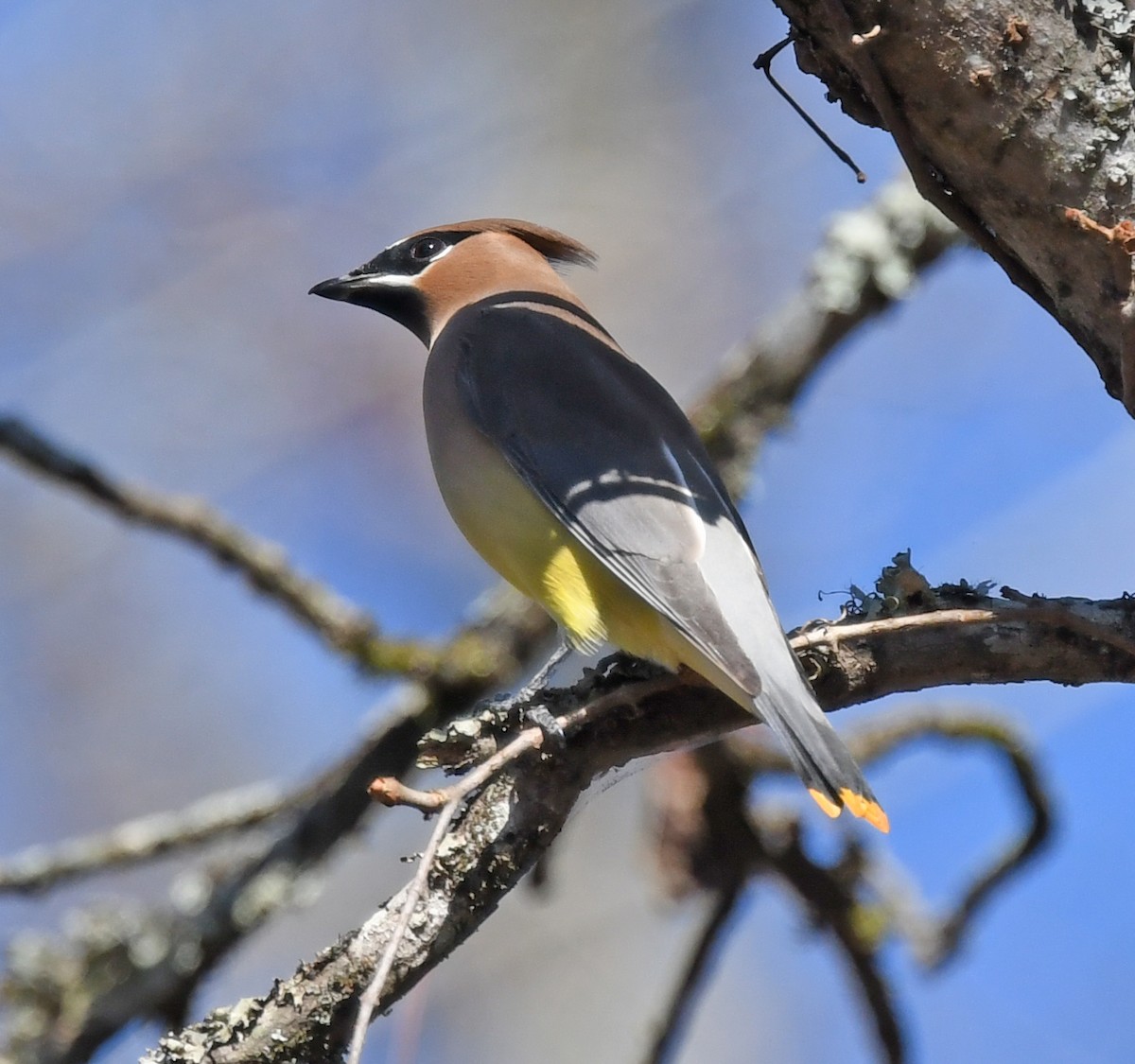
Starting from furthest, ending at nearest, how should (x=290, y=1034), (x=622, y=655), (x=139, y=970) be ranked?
(x=139, y=970)
(x=622, y=655)
(x=290, y=1034)

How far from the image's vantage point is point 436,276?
4.59 metres

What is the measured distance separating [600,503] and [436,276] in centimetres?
146

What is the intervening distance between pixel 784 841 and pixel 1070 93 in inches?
79.6

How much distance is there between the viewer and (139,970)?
12.9 ft

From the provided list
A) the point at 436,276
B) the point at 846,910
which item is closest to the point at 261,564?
the point at 436,276

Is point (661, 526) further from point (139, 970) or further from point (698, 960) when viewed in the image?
point (139, 970)

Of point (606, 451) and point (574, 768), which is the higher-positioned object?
point (606, 451)

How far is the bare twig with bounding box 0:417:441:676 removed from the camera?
4156 mm

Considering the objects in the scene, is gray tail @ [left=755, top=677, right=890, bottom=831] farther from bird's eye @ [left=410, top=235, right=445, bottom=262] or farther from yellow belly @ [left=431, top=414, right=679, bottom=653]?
bird's eye @ [left=410, top=235, right=445, bottom=262]

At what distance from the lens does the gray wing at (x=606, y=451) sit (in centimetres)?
317

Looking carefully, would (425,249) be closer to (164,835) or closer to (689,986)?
(164,835)

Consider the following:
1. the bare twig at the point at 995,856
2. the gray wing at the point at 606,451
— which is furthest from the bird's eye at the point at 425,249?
the bare twig at the point at 995,856

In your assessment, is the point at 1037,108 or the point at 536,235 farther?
the point at 536,235

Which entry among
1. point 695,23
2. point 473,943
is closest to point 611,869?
point 473,943
